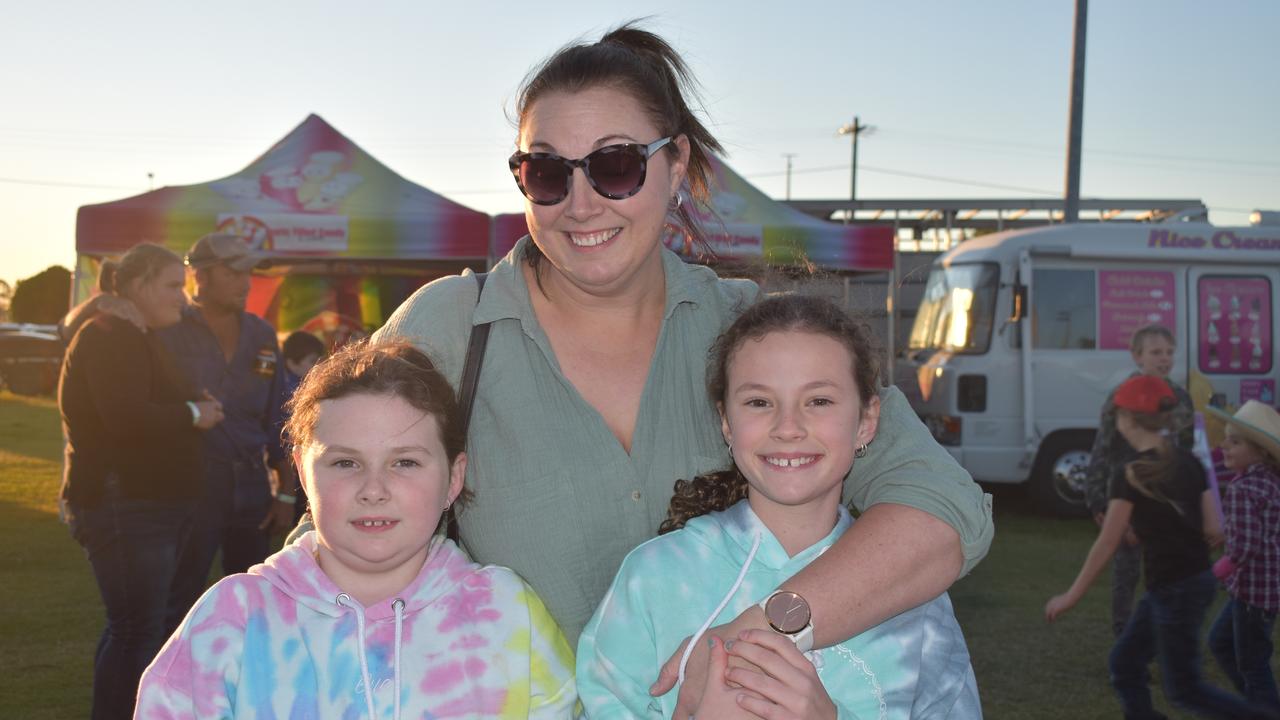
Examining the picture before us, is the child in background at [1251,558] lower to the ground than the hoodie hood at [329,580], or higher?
lower

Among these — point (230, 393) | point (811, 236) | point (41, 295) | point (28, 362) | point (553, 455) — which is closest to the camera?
point (553, 455)

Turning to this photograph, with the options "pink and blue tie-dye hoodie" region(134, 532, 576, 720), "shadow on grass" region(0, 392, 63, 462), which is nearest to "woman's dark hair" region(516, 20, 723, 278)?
"pink and blue tie-dye hoodie" region(134, 532, 576, 720)

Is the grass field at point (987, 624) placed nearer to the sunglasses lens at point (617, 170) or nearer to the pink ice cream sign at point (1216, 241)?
the pink ice cream sign at point (1216, 241)

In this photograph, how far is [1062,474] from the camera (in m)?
10.3

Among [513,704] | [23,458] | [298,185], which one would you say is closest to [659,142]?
[513,704]

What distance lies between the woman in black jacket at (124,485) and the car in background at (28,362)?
27409 millimetres

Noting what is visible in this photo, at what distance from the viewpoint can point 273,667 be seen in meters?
1.81

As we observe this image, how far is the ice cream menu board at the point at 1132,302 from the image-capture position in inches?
412

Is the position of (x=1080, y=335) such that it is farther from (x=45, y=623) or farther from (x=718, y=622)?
(x=718, y=622)

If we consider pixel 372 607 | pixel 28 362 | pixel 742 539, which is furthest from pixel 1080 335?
pixel 28 362

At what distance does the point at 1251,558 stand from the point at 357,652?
4.04 meters

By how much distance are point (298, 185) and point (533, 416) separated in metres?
9.80

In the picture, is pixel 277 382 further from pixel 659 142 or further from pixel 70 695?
pixel 659 142

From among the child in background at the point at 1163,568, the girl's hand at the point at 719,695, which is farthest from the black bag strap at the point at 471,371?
the child in background at the point at 1163,568
